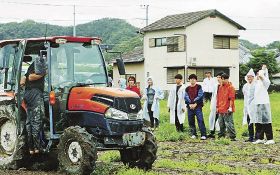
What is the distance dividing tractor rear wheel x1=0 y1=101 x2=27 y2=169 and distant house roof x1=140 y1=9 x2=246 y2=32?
1338 inches

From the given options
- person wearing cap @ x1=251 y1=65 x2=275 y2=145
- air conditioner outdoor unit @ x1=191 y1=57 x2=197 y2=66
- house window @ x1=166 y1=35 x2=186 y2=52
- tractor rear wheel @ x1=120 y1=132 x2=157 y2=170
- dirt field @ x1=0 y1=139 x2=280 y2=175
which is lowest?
dirt field @ x1=0 y1=139 x2=280 y2=175

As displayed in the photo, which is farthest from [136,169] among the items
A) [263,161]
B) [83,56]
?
[263,161]

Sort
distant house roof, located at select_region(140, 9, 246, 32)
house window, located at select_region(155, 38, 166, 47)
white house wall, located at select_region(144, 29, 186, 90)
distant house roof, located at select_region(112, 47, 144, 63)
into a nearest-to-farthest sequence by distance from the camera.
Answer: distant house roof, located at select_region(140, 9, 246, 32), white house wall, located at select_region(144, 29, 186, 90), house window, located at select_region(155, 38, 166, 47), distant house roof, located at select_region(112, 47, 144, 63)

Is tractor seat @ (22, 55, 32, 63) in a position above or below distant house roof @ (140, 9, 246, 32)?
below

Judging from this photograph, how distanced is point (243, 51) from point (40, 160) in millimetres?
58674

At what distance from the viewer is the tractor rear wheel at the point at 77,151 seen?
914 centimetres

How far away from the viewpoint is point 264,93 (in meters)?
15.1

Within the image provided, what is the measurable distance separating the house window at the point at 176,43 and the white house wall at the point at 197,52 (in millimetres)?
258

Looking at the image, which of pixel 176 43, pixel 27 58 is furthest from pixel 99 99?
pixel 176 43

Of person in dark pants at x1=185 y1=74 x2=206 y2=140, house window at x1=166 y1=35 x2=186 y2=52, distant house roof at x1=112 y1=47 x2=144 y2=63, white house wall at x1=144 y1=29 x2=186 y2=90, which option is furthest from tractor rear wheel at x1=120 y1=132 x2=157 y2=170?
distant house roof at x1=112 y1=47 x2=144 y2=63

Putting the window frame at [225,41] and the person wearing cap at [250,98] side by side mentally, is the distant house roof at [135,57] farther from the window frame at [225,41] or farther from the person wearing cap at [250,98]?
the person wearing cap at [250,98]

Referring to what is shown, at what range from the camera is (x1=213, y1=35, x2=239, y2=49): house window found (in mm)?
46000

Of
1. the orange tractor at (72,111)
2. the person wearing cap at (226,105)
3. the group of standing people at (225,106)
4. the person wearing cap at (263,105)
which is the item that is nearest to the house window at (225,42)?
the group of standing people at (225,106)

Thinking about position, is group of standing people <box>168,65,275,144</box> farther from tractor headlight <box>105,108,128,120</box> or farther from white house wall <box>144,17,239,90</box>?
white house wall <box>144,17,239,90</box>
